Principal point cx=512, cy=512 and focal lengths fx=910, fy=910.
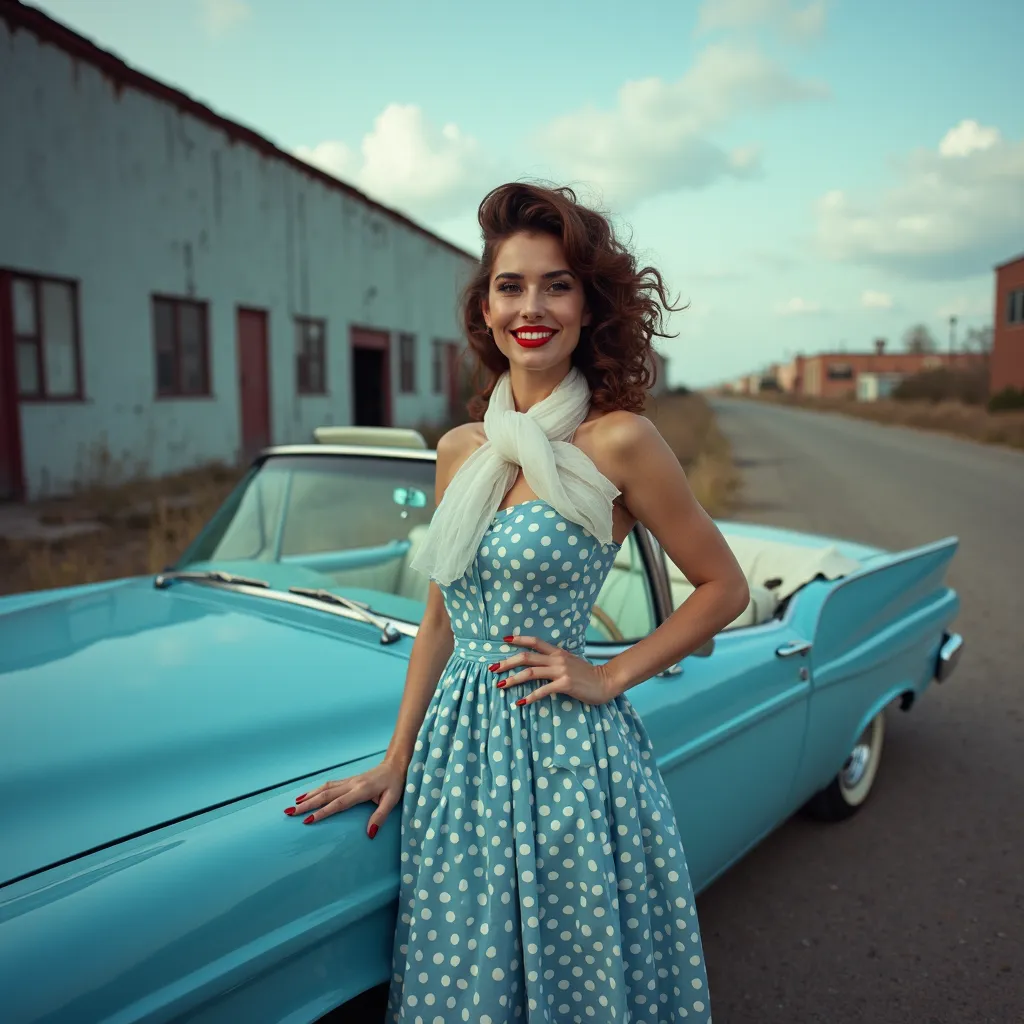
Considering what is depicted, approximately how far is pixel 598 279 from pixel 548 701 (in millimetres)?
768

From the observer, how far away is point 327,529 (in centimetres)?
319

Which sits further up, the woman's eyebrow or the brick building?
the brick building

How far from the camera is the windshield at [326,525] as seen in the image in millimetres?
2617

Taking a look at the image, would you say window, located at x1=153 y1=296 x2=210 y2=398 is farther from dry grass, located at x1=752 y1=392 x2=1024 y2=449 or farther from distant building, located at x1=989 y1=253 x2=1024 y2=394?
distant building, located at x1=989 y1=253 x2=1024 y2=394

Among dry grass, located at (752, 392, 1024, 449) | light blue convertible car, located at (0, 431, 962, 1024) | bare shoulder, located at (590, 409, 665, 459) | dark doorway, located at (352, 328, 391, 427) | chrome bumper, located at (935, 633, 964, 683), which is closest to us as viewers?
light blue convertible car, located at (0, 431, 962, 1024)

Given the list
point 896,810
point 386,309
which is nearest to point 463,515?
point 896,810

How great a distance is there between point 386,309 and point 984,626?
15181 mm

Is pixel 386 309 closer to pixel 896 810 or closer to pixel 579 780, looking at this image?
pixel 896 810

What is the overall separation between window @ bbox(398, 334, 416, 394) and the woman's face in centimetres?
1877

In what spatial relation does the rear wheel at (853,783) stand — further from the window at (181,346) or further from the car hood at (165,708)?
the window at (181,346)

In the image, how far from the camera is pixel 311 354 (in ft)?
52.9

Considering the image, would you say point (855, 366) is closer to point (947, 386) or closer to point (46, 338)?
point (947, 386)

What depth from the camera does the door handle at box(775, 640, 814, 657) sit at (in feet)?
8.87

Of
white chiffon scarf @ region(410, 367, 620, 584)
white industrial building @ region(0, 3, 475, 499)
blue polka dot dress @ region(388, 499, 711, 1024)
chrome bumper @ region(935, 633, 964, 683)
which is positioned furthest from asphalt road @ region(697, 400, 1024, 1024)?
white industrial building @ region(0, 3, 475, 499)
